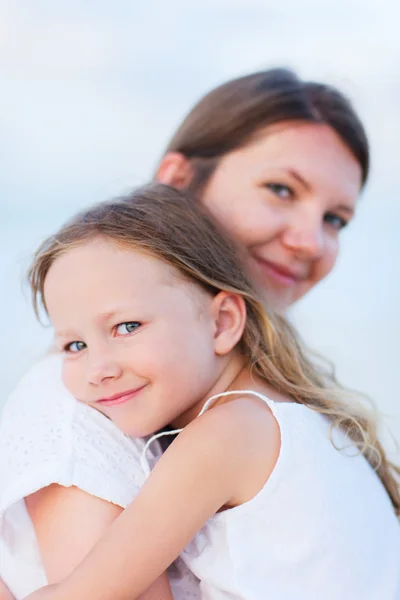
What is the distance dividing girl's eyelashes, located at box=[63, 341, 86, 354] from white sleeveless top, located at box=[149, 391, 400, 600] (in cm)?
34

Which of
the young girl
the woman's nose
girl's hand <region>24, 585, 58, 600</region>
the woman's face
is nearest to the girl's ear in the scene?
the young girl

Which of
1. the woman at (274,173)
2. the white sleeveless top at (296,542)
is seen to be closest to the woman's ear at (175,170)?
the woman at (274,173)

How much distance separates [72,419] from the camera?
4.47 feet

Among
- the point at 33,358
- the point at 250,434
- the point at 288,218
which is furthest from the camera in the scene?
the point at 33,358

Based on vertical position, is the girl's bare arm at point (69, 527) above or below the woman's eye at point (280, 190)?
below

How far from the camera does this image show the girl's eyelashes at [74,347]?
1.45m

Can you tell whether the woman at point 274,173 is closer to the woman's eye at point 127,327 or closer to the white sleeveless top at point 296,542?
the woman's eye at point 127,327

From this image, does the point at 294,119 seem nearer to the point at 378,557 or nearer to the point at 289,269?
the point at 289,269

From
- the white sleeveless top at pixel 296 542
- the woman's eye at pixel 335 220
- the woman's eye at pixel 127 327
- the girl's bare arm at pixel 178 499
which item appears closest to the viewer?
the girl's bare arm at pixel 178 499

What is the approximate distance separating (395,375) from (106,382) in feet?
7.45

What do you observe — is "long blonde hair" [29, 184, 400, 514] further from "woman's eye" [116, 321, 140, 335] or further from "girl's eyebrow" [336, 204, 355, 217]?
"girl's eyebrow" [336, 204, 355, 217]

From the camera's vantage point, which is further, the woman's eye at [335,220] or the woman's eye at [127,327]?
the woman's eye at [335,220]

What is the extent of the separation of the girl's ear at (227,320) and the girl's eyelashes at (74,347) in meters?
0.25

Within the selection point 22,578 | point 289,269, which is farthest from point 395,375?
point 22,578
